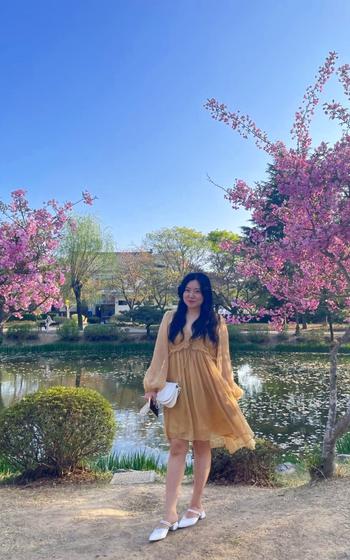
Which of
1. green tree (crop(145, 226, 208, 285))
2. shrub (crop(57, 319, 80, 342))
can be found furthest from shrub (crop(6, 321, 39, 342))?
green tree (crop(145, 226, 208, 285))

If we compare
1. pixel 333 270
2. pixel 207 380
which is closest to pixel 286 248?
pixel 333 270

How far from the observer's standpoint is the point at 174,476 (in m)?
Result: 2.95

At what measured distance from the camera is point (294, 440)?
8.63 metres

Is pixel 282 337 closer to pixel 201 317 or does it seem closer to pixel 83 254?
pixel 83 254

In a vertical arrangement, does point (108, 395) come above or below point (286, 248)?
below

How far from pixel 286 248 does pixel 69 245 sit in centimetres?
2558

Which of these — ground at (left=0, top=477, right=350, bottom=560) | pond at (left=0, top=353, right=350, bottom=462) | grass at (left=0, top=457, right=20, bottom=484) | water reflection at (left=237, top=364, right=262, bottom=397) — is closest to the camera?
ground at (left=0, top=477, right=350, bottom=560)

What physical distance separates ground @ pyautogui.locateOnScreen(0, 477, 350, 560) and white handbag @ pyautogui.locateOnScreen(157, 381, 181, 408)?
782 millimetres

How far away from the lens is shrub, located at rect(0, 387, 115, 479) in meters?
4.61

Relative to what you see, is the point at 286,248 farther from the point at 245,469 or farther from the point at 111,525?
the point at 111,525

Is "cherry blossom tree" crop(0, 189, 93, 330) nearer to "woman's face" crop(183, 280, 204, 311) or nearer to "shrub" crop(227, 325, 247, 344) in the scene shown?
"woman's face" crop(183, 280, 204, 311)

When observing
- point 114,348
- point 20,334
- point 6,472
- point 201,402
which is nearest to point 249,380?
point 114,348

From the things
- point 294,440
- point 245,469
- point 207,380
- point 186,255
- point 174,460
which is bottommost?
point 294,440

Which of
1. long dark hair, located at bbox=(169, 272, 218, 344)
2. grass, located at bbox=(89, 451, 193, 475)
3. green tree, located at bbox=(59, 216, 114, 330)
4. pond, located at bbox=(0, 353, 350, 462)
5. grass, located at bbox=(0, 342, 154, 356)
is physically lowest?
pond, located at bbox=(0, 353, 350, 462)
